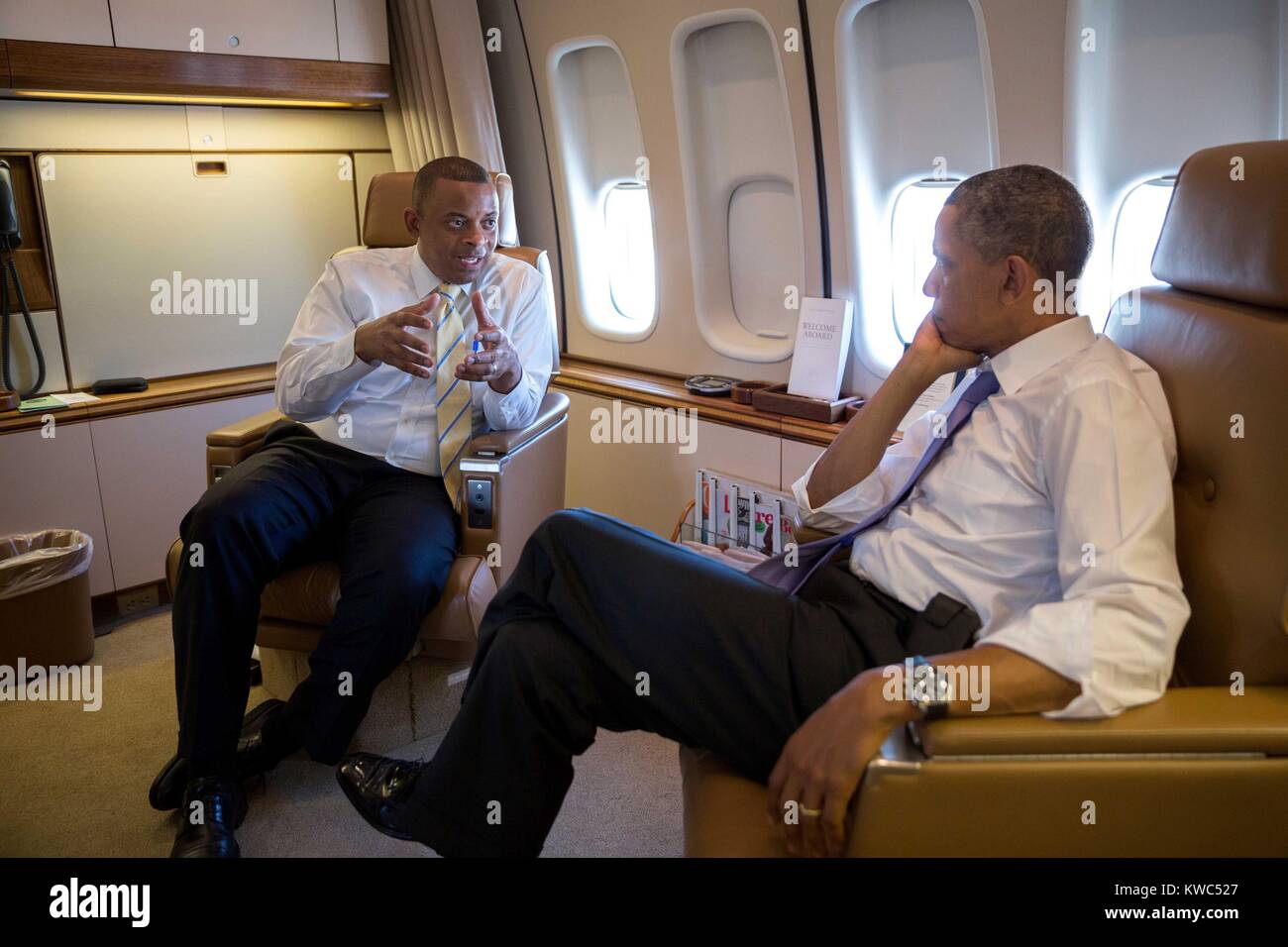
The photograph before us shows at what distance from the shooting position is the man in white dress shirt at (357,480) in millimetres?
2527

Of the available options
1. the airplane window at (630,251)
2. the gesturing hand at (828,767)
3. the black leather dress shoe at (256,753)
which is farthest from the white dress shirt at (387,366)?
the gesturing hand at (828,767)

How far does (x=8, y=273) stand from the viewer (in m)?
3.60

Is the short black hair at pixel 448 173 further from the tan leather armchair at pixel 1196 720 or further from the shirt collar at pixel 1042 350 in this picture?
the tan leather armchair at pixel 1196 720

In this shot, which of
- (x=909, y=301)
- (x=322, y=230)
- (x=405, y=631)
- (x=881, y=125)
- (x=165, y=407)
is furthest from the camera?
(x=322, y=230)

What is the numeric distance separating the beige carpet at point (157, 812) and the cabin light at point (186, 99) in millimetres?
2081

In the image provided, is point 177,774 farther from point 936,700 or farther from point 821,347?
point 821,347

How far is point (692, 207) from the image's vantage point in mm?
3984

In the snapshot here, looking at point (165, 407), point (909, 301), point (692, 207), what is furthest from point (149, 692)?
point (909, 301)

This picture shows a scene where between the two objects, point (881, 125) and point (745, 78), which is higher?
point (745, 78)

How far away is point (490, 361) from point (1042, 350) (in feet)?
4.91

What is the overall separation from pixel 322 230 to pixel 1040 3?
10.1 feet

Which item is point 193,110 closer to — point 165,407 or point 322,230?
point 322,230
